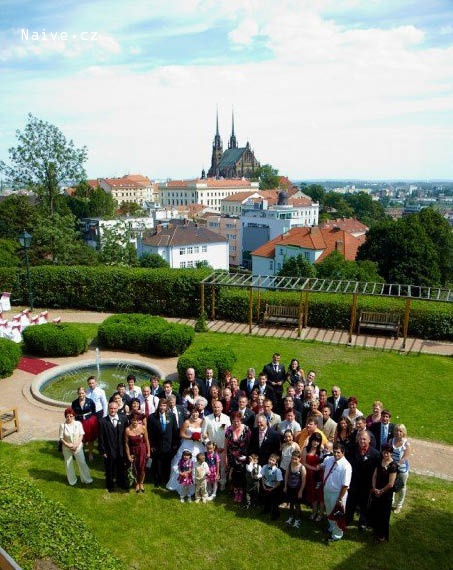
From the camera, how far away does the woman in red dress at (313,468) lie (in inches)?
299

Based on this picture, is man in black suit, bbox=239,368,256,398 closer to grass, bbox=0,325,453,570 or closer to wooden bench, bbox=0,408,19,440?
grass, bbox=0,325,453,570

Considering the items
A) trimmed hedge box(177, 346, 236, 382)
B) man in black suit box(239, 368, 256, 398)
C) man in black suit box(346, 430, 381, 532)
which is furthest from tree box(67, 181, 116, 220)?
man in black suit box(346, 430, 381, 532)

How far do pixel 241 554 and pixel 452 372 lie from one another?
1072 centimetres

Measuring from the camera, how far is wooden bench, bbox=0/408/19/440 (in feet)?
35.9

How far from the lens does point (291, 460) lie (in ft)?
24.8

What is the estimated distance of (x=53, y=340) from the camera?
16.2 m

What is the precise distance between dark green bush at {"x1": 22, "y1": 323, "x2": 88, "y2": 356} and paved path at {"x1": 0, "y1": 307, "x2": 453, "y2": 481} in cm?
30

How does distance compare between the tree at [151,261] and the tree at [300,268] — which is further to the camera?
the tree at [151,261]

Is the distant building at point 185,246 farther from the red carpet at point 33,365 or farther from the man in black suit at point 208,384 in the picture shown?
the man in black suit at point 208,384

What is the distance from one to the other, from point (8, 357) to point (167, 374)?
4703mm

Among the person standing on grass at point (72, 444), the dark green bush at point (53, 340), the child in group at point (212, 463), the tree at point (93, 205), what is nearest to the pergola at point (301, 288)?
the dark green bush at point (53, 340)


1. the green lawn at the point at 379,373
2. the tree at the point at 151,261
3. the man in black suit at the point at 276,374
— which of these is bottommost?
the tree at the point at 151,261

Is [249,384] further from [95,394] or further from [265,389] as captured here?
[95,394]

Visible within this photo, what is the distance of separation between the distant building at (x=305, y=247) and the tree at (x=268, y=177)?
105542mm
